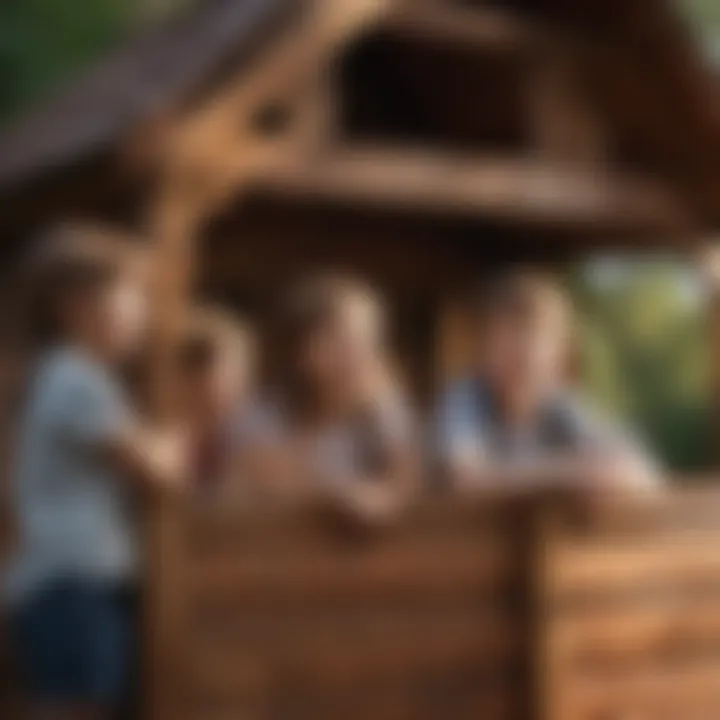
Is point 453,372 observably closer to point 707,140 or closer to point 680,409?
point 707,140

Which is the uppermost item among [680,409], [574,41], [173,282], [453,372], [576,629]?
[680,409]

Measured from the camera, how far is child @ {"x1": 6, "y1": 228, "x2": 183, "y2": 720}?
12.5 ft

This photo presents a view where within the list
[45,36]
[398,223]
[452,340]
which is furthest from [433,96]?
[45,36]

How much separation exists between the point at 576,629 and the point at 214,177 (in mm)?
1689

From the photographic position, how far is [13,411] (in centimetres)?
599

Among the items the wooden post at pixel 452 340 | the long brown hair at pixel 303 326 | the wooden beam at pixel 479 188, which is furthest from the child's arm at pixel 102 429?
the wooden post at pixel 452 340

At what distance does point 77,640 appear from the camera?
153 inches

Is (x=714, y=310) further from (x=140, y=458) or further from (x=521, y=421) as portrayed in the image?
(x=140, y=458)

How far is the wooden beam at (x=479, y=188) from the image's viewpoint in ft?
17.9

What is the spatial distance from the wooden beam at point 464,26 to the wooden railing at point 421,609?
2.00m

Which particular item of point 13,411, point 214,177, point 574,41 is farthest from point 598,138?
point 13,411

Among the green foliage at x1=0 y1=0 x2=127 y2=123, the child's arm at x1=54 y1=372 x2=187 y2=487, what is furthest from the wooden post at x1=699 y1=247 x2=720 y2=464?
the green foliage at x1=0 y1=0 x2=127 y2=123

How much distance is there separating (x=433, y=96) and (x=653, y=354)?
5152 millimetres

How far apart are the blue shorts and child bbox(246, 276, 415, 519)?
541mm
